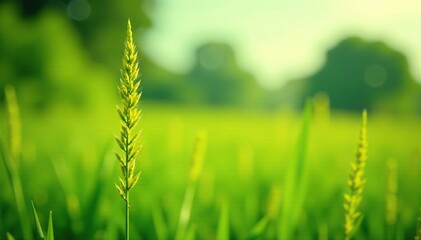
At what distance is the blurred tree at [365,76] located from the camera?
23531 mm

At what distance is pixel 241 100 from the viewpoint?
165ft

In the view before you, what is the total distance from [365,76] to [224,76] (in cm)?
2574

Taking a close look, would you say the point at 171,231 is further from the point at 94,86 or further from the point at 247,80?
the point at 247,80

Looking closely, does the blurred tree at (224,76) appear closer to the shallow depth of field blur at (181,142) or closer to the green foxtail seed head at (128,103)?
the shallow depth of field blur at (181,142)

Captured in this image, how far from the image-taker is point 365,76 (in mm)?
29750

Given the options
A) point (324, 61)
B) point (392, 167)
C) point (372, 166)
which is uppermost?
point (324, 61)

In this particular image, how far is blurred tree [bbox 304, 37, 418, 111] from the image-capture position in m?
23.5

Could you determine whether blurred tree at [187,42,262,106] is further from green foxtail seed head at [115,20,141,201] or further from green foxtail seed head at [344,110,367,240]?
green foxtail seed head at [115,20,141,201]

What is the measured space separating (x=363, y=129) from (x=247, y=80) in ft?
174

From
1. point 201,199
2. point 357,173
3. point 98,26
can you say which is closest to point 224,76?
point 98,26

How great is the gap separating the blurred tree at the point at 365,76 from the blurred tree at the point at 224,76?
32.7ft

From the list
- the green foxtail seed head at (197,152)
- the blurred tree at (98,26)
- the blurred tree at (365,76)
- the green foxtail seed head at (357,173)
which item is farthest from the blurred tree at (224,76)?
the green foxtail seed head at (357,173)

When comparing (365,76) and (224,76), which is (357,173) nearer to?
(365,76)

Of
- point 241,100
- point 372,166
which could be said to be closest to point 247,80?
point 241,100
